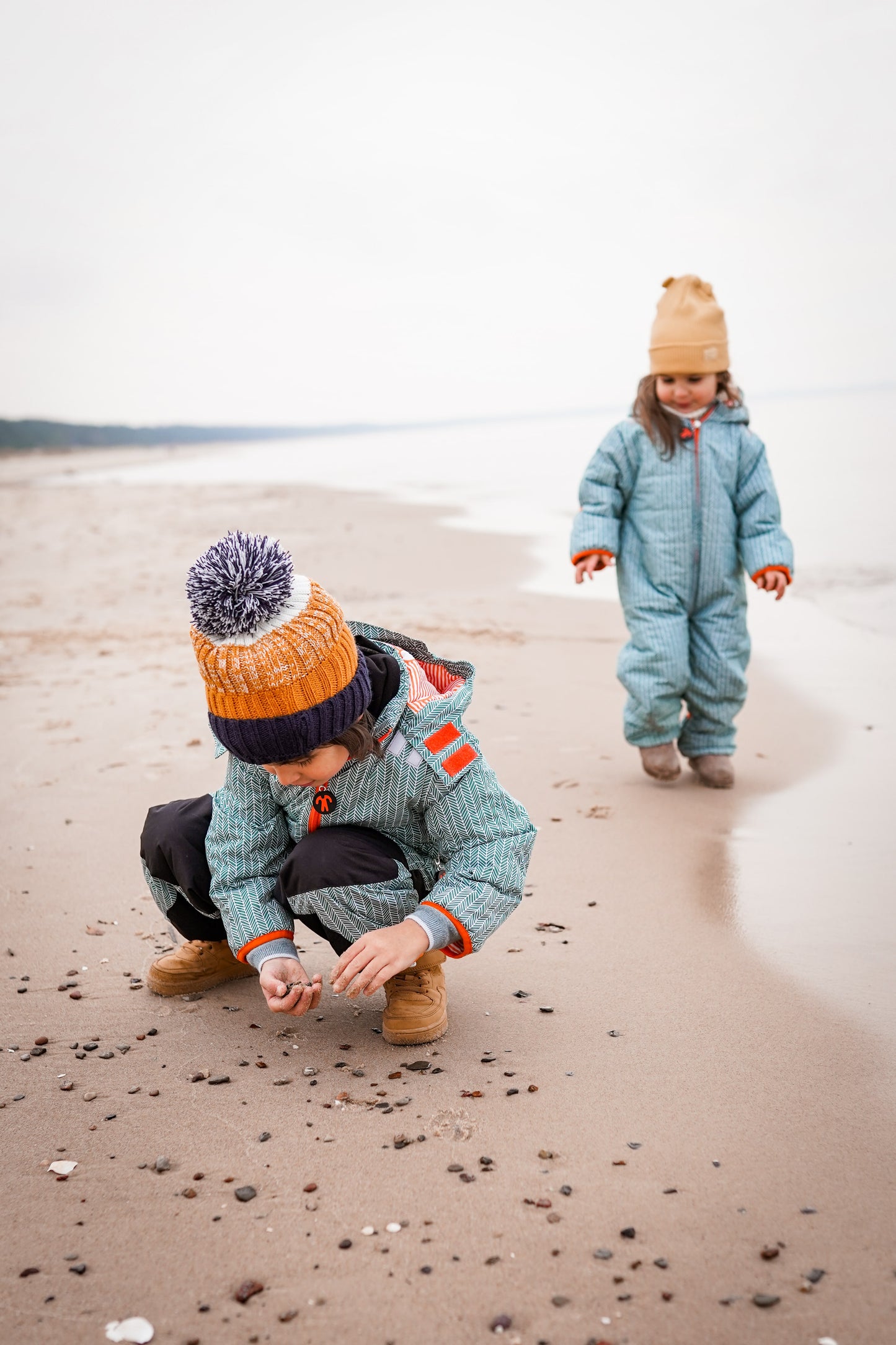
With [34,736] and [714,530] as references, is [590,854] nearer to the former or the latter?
[714,530]

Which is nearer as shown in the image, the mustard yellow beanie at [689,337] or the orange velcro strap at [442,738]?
the orange velcro strap at [442,738]

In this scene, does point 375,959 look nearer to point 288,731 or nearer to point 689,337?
point 288,731

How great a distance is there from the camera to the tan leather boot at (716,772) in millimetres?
4012

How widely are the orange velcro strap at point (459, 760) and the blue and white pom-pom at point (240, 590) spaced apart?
0.46m

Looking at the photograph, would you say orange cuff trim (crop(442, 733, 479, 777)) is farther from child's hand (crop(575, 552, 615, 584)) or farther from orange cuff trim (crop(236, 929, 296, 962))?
child's hand (crop(575, 552, 615, 584))

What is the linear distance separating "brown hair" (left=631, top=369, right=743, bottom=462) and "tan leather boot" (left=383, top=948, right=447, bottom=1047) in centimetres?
240

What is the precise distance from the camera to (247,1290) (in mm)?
1603

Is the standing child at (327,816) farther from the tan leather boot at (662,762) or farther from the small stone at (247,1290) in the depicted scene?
the tan leather boot at (662,762)

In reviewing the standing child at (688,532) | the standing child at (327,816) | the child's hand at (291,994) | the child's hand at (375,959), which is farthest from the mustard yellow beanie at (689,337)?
the child's hand at (291,994)

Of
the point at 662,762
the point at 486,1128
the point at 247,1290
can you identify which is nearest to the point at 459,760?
the point at 486,1128

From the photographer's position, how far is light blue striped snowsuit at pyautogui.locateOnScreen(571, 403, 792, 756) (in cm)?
409

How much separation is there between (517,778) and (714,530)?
3.79ft

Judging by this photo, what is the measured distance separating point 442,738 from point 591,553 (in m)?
2.07

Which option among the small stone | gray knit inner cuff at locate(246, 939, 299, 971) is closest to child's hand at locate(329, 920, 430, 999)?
gray knit inner cuff at locate(246, 939, 299, 971)
